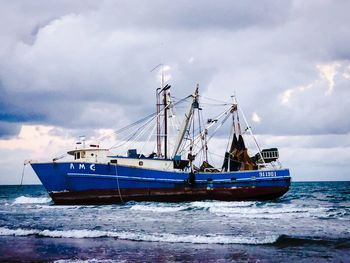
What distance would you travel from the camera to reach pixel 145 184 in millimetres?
39000

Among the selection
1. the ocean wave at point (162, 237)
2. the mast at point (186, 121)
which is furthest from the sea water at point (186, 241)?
the mast at point (186, 121)

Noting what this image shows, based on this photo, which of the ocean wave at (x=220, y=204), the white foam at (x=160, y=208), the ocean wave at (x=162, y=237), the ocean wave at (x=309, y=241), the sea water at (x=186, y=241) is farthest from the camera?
the ocean wave at (x=220, y=204)

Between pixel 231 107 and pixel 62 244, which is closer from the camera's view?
pixel 62 244

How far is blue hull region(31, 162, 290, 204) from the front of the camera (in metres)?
38.5

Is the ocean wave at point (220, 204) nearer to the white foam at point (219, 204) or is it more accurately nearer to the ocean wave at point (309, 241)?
the white foam at point (219, 204)

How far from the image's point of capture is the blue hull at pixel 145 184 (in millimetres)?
38531

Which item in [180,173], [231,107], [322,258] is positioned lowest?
[322,258]

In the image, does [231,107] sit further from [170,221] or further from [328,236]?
[328,236]

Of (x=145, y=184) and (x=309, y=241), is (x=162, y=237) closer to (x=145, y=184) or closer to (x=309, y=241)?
(x=309, y=241)

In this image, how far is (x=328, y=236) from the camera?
19.2 metres

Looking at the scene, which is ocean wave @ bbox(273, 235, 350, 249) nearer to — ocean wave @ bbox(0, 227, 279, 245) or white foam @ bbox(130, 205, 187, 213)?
ocean wave @ bbox(0, 227, 279, 245)

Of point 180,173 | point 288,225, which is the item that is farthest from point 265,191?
point 288,225

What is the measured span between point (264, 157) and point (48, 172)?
2173 centimetres

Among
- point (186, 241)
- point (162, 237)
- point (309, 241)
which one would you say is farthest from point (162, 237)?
point (309, 241)
